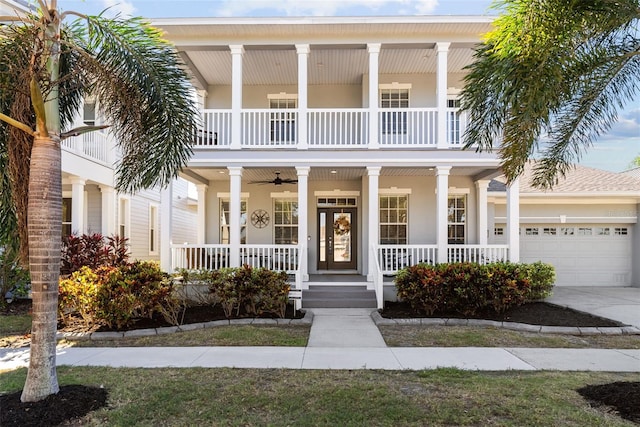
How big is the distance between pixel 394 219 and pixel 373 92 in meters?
4.26

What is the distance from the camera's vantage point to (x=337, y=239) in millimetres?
13953

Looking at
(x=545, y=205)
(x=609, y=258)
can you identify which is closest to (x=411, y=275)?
(x=545, y=205)

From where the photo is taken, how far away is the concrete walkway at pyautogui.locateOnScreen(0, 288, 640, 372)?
5828mm

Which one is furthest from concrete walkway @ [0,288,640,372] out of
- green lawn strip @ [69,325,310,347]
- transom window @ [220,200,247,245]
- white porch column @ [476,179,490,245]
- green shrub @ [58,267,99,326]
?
transom window @ [220,200,247,245]

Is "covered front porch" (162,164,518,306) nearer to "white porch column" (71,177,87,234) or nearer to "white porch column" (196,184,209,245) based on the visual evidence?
"white porch column" (196,184,209,245)

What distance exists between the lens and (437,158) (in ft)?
35.6

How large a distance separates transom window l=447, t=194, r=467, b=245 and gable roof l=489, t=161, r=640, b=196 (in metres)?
1.30

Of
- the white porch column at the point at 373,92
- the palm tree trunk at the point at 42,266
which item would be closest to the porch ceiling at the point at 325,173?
the white porch column at the point at 373,92

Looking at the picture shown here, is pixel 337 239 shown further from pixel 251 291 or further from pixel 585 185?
pixel 585 185

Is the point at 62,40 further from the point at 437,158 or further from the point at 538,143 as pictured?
the point at 437,158

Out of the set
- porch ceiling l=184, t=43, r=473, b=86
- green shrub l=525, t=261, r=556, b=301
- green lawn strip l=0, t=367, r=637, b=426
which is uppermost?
porch ceiling l=184, t=43, r=473, b=86

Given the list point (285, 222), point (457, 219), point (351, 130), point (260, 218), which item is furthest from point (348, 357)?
point (457, 219)

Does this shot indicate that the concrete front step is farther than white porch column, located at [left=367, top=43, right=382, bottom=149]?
No

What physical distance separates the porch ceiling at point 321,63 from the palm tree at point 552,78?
5.54 m
